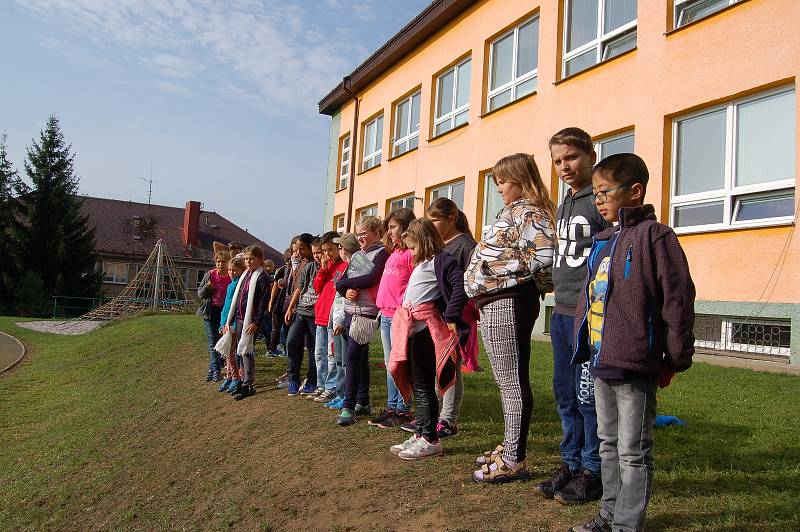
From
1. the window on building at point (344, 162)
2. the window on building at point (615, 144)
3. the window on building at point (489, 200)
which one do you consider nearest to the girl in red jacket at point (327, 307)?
the window on building at point (615, 144)

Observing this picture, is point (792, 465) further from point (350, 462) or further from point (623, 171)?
point (350, 462)

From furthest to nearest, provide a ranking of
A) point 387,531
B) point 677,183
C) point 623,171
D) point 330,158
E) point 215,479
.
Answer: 1. point 330,158
2. point 677,183
3. point 215,479
4. point 387,531
5. point 623,171

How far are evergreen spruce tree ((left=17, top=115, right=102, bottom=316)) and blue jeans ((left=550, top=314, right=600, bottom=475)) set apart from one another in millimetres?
42409

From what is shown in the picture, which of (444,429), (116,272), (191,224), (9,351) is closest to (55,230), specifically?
(116,272)

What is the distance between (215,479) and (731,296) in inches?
299

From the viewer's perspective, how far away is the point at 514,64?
49.5 feet

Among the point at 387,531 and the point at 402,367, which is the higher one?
the point at 402,367

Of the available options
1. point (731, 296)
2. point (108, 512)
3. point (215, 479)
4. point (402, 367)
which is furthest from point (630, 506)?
point (731, 296)

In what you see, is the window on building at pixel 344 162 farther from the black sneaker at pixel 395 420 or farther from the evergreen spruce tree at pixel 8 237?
the evergreen spruce tree at pixel 8 237

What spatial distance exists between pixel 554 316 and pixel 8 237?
154 feet

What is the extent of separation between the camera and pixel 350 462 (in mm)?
5082

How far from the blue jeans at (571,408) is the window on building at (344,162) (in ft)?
69.6

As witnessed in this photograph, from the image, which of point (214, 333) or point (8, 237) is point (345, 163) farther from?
point (8, 237)

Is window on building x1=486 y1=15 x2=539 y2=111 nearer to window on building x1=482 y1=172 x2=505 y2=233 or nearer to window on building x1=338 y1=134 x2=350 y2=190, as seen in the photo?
window on building x1=482 y1=172 x2=505 y2=233
